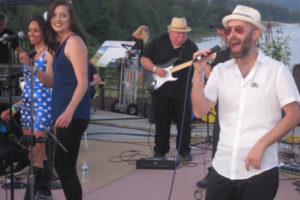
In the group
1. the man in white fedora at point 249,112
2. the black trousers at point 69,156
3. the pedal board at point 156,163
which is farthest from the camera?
the pedal board at point 156,163

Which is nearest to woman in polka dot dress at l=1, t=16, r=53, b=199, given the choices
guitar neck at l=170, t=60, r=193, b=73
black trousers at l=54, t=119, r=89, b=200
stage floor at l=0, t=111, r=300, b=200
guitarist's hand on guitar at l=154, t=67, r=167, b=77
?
stage floor at l=0, t=111, r=300, b=200

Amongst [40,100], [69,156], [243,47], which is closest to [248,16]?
[243,47]

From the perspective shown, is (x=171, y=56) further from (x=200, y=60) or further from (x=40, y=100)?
(x=200, y=60)

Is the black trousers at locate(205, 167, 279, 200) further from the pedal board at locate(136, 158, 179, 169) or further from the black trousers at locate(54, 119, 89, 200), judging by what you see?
the pedal board at locate(136, 158, 179, 169)

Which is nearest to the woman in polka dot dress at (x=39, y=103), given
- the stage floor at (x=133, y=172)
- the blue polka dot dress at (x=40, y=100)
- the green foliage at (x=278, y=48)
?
the blue polka dot dress at (x=40, y=100)

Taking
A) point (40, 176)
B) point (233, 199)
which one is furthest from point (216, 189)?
point (40, 176)

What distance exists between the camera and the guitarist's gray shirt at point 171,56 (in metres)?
6.28

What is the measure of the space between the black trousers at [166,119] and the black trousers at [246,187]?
351 cm

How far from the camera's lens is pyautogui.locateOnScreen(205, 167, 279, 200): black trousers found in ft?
8.82

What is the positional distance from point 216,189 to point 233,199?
114 millimetres

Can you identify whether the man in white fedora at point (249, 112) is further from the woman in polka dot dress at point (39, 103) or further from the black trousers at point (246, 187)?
the woman in polka dot dress at point (39, 103)

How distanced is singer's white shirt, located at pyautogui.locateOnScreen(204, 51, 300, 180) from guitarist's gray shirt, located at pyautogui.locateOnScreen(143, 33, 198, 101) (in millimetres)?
3466

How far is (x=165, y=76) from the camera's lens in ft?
20.9

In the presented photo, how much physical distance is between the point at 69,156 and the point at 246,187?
4.76 ft
